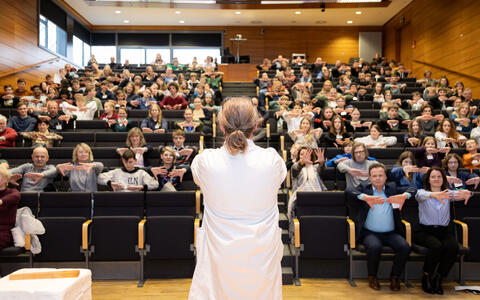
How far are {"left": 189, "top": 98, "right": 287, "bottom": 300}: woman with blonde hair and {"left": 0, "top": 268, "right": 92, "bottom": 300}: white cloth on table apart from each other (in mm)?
1186

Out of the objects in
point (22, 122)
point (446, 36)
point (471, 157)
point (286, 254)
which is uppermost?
point (446, 36)

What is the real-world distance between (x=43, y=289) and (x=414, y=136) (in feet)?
15.2

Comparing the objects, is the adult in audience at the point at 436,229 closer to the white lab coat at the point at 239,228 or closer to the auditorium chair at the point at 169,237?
Result: the auditorium chair at the point at 169,237

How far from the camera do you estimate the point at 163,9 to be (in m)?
12.0

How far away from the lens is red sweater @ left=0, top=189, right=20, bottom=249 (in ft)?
10.7

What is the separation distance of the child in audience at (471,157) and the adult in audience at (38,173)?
4514 millimetres

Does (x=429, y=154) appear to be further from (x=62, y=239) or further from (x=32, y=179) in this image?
(x=32, y=179)

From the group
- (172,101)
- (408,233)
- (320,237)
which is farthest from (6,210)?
(172,101)

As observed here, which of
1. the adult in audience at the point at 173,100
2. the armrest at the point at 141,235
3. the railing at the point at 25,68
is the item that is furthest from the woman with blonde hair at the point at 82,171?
→ the railing at the point at 25,68

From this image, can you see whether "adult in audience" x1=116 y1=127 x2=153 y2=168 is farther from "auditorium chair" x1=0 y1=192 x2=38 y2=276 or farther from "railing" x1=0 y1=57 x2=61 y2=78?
"railing" x1=0 y1=57 x2=61 y2=78

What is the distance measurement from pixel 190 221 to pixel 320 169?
1.48 metres

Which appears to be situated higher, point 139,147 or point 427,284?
point 139,147

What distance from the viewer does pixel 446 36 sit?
9.81 metres

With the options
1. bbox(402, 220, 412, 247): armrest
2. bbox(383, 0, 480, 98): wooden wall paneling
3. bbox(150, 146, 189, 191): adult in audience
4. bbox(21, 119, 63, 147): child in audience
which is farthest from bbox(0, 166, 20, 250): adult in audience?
bbox(383, 0, 480, 98): wooden wall paneling
